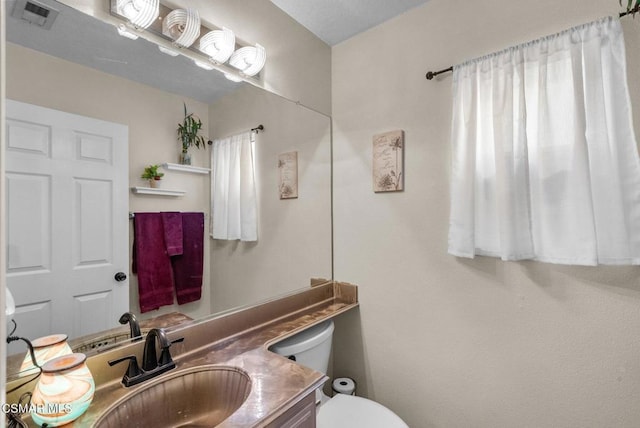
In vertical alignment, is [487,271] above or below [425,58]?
below

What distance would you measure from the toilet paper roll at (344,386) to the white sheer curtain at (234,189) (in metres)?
1.00

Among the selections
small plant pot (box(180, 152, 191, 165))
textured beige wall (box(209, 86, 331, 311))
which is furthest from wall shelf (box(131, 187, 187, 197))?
textured beige wall (box(209, 86, 331, 311))

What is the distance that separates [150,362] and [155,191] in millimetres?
633

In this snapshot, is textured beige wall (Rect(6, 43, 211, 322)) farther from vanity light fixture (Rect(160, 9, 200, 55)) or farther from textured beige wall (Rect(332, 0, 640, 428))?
textured beige wall (Rect(332, 0, 640, 428))

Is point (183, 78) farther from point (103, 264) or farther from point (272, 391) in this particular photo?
point (272, 391)

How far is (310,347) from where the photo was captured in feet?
4.71

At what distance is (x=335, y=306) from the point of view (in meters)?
1.76

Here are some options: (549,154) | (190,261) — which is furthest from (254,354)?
(549,154)

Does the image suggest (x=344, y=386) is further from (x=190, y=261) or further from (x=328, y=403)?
(x=190, y=261)

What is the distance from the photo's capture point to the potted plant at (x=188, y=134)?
1240mm

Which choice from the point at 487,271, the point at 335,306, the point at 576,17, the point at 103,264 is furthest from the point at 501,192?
the point at 103,264

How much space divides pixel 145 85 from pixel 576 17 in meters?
1.70

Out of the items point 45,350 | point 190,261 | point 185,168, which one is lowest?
point 45,350

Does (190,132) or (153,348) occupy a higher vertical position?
(190,132)
